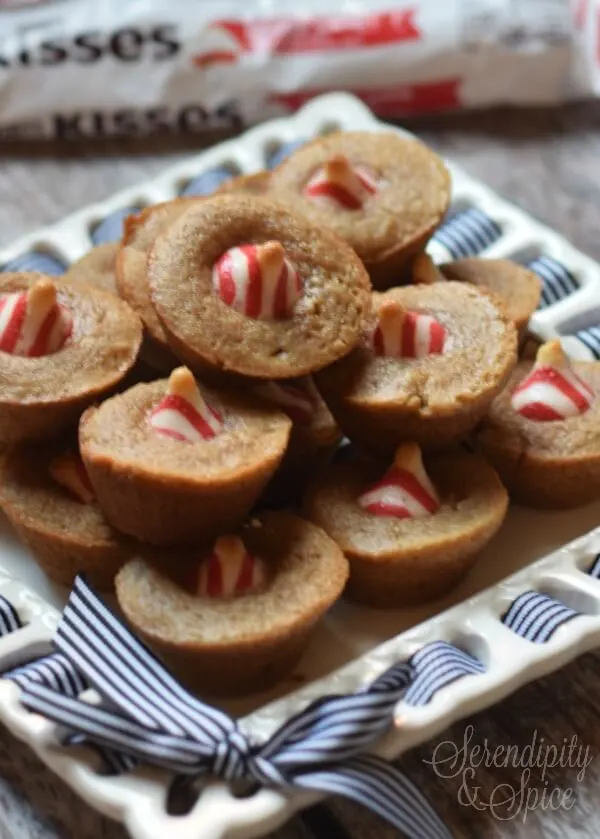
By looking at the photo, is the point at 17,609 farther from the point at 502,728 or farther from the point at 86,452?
the point at 502,728

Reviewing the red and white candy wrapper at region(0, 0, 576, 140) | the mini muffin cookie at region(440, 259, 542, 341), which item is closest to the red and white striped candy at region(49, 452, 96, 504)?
the mini muffin cookie at region(440, 259, 542, 341)

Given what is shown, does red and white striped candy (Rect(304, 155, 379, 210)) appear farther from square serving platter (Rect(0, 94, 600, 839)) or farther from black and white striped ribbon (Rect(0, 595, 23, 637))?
black and white striped ribbon (Rect(0, 595, 23, 637))

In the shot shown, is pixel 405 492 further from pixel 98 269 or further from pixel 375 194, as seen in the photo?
pixel 98 269

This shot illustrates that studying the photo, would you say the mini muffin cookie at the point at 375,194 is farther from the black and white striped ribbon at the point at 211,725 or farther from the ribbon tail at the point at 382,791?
A: the ribbon tail at the point at 382,791

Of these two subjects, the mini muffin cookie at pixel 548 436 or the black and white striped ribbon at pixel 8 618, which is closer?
the black and white striped ribbon at pixel 8 618

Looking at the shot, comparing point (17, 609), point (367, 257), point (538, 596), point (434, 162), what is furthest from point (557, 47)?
point (17, 609)

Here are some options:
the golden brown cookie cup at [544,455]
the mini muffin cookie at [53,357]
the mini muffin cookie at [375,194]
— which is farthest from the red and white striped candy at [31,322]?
the golden brown cookie cup at [544,455]
